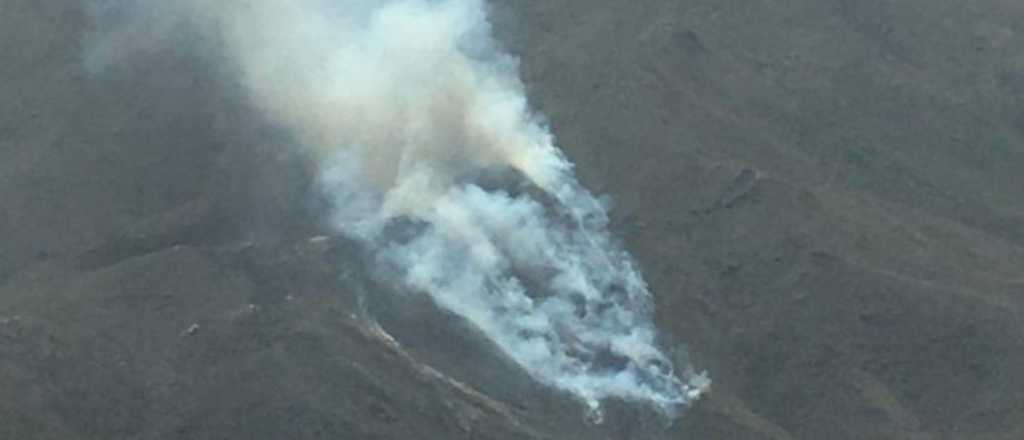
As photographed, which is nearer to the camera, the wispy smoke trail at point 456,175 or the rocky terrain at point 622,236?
the rocky terrain at point 622,236

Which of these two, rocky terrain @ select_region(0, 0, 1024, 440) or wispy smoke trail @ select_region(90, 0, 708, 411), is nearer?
rocky terrain @ select_region(0, 0, 1024, 440)

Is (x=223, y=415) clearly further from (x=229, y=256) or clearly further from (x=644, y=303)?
(x=644, y=303)

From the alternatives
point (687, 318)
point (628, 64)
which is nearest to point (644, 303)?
point (687, 318)

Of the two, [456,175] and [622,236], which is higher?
[456,175]

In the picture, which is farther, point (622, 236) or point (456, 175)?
point (456, 175)
